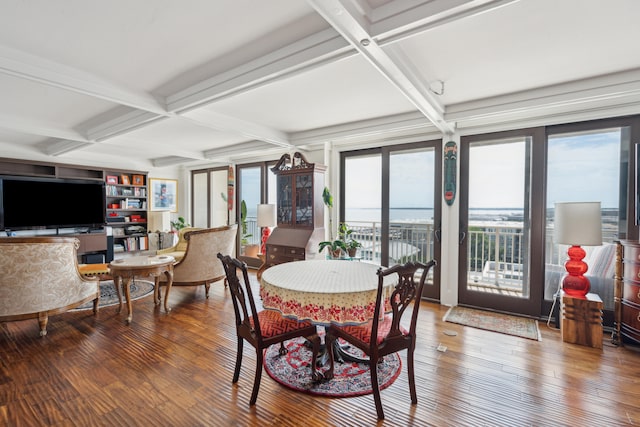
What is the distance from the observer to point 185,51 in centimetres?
207

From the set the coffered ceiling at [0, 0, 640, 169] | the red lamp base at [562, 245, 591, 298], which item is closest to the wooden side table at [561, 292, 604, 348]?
the red lamp base at [562, 245, 591, 298]

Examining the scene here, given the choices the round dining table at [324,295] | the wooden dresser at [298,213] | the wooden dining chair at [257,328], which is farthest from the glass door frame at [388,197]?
the wooden dining chair at [257,328]

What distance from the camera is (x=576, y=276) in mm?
2852

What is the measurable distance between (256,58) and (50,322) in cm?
352

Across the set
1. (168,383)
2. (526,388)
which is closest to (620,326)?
(526,388)

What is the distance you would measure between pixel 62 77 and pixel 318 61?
195cm

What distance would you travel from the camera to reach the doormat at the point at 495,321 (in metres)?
2.99

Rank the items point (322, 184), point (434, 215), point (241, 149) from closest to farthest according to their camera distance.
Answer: point (434, 215) < point (322, 184) < point (241, 149)

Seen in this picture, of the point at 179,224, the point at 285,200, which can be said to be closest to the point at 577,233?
the point at 285,200

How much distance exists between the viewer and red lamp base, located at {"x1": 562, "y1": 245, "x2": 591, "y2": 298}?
2.80 meters

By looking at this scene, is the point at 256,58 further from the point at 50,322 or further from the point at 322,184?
the point at 50,322

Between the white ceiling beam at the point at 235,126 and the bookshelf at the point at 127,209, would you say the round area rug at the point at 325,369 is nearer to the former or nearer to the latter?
the white ceiling beam at the point at 235,126

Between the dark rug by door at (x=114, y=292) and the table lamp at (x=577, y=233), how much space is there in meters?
5.01

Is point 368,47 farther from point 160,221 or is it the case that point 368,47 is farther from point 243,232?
point 160,221
